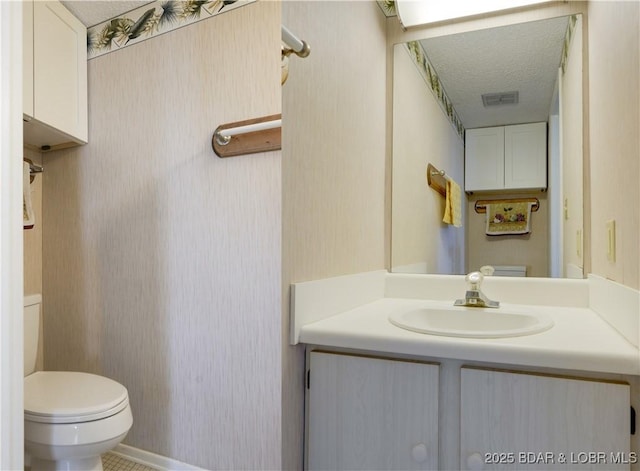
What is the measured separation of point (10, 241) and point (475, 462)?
3.38ft

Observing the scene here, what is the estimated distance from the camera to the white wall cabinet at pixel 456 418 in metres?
0.68

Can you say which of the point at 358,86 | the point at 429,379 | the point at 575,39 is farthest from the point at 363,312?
the point at 575,39

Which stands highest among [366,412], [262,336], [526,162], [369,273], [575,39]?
[575,39]

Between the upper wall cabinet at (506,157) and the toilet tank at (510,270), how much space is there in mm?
279

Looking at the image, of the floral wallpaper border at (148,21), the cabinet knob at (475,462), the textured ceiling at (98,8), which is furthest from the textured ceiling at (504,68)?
the textured ceiling at (98,8)

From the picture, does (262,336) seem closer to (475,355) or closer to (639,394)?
(475,355)

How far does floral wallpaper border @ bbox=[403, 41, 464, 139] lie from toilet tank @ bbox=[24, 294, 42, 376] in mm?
1652

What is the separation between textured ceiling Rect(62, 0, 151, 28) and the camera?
1430mm

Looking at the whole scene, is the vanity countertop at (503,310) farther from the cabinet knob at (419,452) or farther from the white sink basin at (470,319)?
the cabinet knob at (419,452)

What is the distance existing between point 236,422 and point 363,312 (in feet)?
1.75

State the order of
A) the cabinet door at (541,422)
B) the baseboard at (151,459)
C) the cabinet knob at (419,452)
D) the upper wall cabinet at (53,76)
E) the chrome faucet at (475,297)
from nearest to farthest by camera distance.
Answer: the cabinet door at (541,422) → the cabinet knob at (419,452) → the chrome faucet at (475,297) → the baseboard at (151,459) → the upper wall cabinet at (53,76)

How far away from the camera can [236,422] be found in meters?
1.16

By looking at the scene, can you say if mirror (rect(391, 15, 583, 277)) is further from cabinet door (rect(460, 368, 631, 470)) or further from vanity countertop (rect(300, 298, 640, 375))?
cabinet door (rect(460, 368, 631, 470))

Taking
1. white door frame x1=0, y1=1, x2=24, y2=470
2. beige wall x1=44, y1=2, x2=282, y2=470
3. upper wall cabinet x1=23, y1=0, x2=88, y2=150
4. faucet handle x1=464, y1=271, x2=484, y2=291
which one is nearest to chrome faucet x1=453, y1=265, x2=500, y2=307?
faucet handle x1=464, y1=271, x2=484, y2=291
